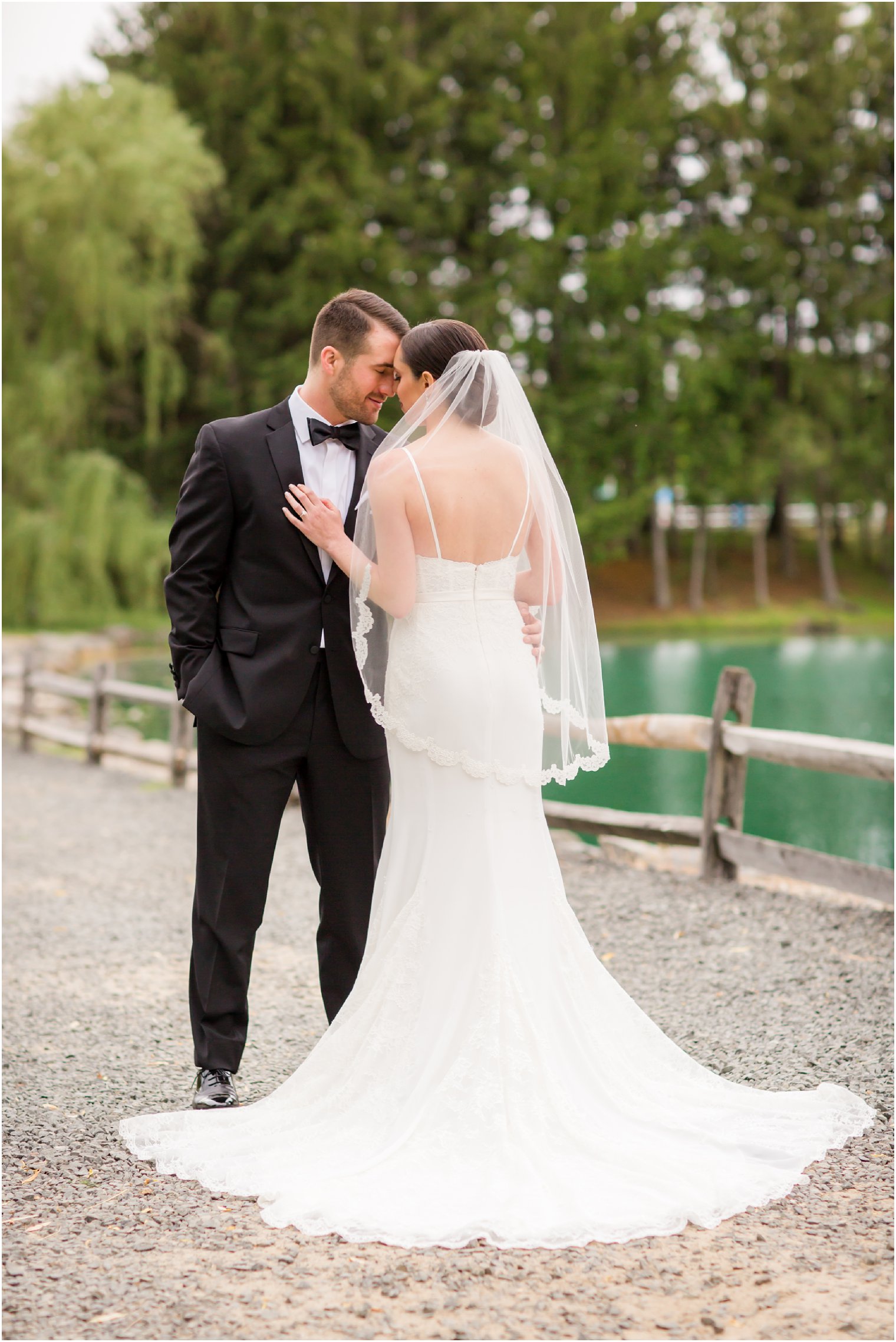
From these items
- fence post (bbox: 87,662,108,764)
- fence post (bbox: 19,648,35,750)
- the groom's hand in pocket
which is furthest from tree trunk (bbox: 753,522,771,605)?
the groom's hand in pocket

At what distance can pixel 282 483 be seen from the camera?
11.3 ft

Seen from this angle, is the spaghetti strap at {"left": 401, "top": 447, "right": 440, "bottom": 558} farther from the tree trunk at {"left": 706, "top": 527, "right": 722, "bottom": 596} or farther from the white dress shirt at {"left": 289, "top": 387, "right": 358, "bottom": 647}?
the tree trunk at {"left": 706, "top": 527, "right": 722, "bottom": 596}

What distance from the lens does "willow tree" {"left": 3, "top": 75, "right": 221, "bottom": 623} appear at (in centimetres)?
2042

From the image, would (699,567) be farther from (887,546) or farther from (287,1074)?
(287,1074)

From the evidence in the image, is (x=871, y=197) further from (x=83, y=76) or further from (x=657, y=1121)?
(x=657, y=1121)

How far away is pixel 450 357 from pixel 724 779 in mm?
3863

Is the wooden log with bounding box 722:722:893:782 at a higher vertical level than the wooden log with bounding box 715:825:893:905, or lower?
higher

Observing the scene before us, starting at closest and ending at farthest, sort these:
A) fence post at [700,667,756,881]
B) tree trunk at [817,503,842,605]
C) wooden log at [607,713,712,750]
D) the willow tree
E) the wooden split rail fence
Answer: the wooden split rail fence
fence post at [700,667,756,881]
wooden log at [607,713,712,750]
the willow tree
tree trunk at [817,503,842,605]

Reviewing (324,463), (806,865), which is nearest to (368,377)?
(324,463)

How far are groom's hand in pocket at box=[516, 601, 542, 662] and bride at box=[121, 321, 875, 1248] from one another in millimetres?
40

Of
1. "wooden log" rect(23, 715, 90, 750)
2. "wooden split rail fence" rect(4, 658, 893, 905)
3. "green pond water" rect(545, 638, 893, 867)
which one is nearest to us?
"wooden split rail fence" rect(4, 658, 893, 905)

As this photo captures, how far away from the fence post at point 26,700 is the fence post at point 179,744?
3307 millimetres

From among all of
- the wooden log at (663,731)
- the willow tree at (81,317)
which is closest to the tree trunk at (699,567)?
the willow tree at (81,317)

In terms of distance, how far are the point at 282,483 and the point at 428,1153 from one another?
1716 mm
